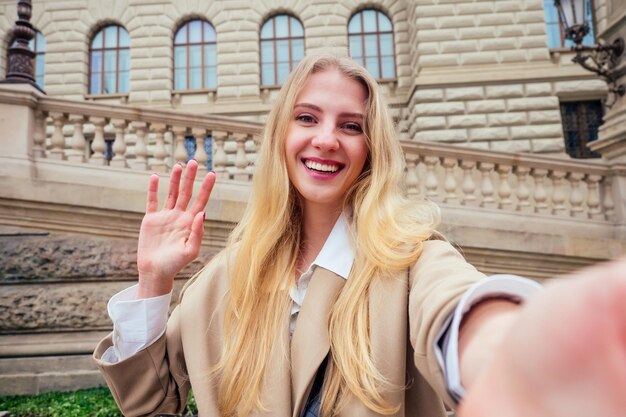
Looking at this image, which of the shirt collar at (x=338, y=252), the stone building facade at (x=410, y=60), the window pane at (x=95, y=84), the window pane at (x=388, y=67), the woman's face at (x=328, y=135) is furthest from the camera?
the window pane at (x=95, y=84)

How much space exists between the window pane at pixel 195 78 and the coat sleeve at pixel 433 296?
597 inches

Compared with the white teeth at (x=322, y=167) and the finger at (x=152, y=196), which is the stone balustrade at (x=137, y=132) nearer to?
the finger at (x=152, y=196)

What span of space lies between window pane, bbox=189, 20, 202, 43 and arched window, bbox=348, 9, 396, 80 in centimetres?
502

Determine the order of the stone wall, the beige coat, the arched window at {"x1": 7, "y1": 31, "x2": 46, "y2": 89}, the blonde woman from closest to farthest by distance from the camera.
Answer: the beige coat < the blonde woman < the stone wall < the arched window at {"x1": 7, "y1": 31, "x2": 46, "y2": 89}

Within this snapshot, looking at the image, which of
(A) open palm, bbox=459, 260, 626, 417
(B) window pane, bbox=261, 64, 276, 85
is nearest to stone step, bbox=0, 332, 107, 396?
(A) open palm, bbox=459, 260, 626, 417

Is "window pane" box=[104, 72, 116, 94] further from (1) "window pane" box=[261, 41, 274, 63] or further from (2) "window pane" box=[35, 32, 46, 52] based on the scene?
(1) "window pane" box=[261, 41, 274, 63]

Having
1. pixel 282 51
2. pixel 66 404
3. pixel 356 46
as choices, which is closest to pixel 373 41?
pixel 356 46

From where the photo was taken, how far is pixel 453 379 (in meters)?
0.82

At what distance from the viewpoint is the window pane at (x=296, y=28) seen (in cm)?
1541

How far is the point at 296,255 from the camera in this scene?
178cm

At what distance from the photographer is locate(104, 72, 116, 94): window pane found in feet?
50.8

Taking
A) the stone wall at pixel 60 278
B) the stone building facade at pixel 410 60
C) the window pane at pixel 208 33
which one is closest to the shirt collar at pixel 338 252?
the stone wall at pixel 60 278

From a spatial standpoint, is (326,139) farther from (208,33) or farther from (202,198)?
(208,33)

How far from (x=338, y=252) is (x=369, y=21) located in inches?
596
